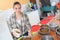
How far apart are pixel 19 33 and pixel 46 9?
615 mm

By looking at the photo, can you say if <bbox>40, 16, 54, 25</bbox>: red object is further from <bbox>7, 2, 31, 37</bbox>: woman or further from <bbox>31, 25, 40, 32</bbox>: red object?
<bbox>7, 2, 31, 37</bbox>: woman

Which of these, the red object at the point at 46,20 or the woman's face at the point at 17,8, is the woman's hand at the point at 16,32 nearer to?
the woman's face at the point at 17,8

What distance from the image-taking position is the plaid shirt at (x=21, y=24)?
871 millimetres

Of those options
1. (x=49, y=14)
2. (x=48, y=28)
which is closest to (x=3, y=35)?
(x=48, y=28)

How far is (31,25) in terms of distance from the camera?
3.31 feet

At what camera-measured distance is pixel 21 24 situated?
3.02ft

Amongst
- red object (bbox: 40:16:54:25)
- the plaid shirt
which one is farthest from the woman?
red object (bbox: 40:16:54:25)

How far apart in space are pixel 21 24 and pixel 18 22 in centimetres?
3

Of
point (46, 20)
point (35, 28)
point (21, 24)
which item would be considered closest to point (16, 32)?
point (21, 24)

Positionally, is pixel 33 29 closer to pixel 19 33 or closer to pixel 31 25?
pixel 31 25

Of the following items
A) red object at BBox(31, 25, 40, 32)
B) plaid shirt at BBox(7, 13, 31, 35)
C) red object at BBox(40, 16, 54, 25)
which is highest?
plaid shirt at BBox(7, 13, 31, 35)

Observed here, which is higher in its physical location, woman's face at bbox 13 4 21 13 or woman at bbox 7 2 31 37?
woman's face at bbox 13 4 21 13

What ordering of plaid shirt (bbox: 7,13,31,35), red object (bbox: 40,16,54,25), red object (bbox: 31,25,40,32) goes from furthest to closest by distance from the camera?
red object (bbox: 40,16,54,25) → red object (bbox: 31,25,40,32) → plaid shirt (bbox: 7,13,31,35)

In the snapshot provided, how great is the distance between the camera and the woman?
879 mm
